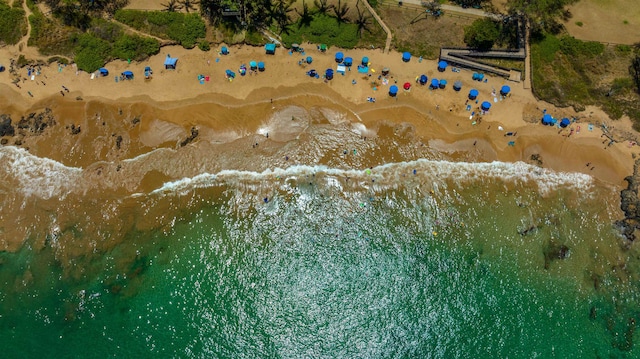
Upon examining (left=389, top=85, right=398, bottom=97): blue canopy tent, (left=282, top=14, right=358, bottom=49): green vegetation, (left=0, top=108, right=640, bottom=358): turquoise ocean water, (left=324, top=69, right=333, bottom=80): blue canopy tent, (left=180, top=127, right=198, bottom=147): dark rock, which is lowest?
(left=0, top=108, right=640, bottom=358): turquoise ocean water

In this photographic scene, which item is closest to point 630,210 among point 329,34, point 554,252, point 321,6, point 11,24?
point 554,252

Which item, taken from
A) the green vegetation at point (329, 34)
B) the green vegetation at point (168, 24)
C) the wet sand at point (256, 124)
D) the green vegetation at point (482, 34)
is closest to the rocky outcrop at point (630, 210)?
the wet sand at point (256, 124)

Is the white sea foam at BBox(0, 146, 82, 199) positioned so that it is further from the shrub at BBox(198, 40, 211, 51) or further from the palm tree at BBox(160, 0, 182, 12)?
the palm tree at BBox(160, 0, 182, 12)

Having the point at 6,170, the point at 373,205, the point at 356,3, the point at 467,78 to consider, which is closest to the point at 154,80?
the point at 6,170

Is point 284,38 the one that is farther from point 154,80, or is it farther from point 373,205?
point 373,205

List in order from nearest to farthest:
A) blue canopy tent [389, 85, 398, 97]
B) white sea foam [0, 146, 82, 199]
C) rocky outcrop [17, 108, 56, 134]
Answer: white sea foam [0, 146, 82, 199] → rocky outcrop [17, 108, 56, 134] → blue canopy tent [389, 85, 398, 97]

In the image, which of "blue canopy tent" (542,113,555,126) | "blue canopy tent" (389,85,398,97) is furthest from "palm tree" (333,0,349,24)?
"blue canopy tent" (542,113,555,126)
